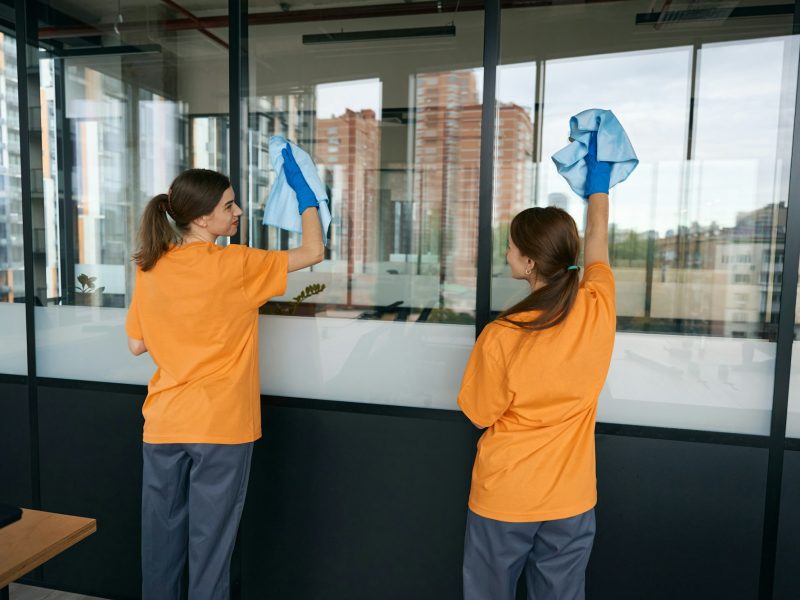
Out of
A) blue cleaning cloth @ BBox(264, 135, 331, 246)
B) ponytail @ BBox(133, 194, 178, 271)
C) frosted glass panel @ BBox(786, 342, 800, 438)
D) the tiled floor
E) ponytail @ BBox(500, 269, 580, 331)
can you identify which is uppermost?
blue cleaning cloth @ BBox(264, 135, 331, 246)

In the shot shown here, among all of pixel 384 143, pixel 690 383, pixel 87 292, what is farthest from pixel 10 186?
pixel 384 143

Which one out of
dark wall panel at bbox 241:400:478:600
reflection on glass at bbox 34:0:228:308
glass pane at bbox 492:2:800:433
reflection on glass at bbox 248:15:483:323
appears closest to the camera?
dark wall panel at bbox 241:400:478:600

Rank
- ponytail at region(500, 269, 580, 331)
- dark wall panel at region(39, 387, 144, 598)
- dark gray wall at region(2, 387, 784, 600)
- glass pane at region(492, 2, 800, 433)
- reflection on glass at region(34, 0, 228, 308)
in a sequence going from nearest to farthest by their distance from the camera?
1. ponytail at region(500, 269, 580, 331)
2. dark gray wall at region(2, 387, 784, 600)
3. dark wall panel at region(39, 387, 144, 598)
4. reflection on glass at region(34, 0, 228, 308)
5. glass pane at region(492, 2, 800, 433)

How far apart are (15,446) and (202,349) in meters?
1.30

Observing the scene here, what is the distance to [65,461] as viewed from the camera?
7.34 ft

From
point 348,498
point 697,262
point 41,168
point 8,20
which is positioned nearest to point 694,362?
point 348,498

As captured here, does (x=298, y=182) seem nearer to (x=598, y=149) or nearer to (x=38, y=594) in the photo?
(x=598, y=149)

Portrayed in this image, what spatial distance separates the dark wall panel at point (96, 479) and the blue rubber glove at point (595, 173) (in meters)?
1.66

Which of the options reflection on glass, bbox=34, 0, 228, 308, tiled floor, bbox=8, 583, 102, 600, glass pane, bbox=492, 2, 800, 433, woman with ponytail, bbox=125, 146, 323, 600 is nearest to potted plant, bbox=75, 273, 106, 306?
reflection on glass, bbox=34, 0, 228, 308

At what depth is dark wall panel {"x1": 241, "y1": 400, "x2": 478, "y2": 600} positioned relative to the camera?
1900 millimetres

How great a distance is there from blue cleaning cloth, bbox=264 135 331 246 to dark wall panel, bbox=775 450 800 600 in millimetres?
1431

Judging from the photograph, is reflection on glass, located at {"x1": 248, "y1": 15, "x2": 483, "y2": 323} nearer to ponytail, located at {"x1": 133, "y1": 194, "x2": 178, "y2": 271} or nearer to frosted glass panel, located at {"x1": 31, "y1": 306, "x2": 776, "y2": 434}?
frosted glass panel, located at {"x1": 31, "y1": 306, "x2": 776, "y2": 434}

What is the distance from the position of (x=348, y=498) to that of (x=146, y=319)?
0.87m

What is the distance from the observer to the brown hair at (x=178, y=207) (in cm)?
151
